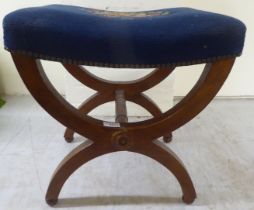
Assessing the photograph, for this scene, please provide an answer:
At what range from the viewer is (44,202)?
830mm

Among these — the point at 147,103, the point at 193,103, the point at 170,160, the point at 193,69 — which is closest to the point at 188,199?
the point at 170,160

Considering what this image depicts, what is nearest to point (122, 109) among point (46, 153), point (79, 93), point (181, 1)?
point (46, 153)

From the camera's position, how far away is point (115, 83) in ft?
3.64

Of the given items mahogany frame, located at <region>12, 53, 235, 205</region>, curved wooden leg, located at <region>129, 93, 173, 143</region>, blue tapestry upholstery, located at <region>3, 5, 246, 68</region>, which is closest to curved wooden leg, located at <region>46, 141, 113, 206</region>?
mahogany frame, located at <region>12, 53, 235, 205</region>

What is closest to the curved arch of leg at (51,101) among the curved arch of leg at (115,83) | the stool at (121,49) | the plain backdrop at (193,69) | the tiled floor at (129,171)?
the stool at (121,49)

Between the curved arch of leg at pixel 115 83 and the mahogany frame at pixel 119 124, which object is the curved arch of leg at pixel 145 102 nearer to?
the curved arch of leg at pixel 115 83

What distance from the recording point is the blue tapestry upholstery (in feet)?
2.08

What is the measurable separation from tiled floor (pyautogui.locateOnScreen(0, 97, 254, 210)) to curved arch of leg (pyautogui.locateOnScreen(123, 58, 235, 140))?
195mm

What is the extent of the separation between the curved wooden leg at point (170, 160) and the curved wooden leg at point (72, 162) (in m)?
0.09

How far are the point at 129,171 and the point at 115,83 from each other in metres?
0.31

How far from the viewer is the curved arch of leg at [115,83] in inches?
42.2

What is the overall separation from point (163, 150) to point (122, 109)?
8.4 inches

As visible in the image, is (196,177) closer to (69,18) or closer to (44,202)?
(44,202)

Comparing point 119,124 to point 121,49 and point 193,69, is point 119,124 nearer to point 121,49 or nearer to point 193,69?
point 121,49
